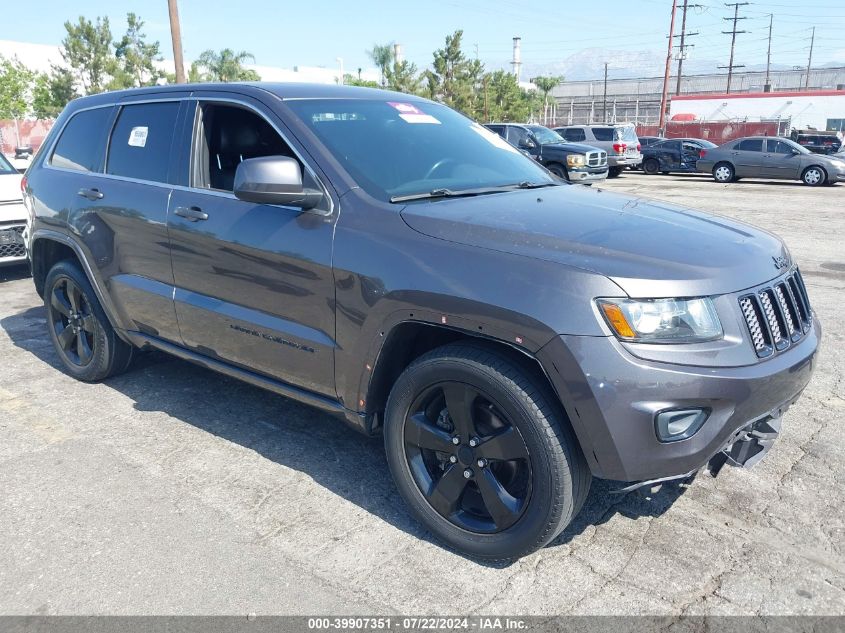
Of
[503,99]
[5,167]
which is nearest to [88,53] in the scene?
[503,99]

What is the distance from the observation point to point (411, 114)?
12.9 ft

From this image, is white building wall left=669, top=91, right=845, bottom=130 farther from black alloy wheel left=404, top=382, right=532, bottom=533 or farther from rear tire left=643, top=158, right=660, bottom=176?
black alloy wheel left=404, top=382, right=532, bottom=533

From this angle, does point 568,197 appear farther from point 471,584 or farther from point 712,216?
point 471,584

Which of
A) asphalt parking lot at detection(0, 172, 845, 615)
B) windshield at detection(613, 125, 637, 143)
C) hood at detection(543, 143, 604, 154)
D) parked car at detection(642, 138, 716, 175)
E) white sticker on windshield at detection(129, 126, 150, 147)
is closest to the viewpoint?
asphalt parking lot at detection(0, 172, 845, 615)

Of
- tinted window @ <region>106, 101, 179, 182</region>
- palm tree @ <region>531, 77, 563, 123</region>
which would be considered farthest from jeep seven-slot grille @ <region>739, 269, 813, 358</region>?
palm tree @ <region>531, 77, 563, 123</region>

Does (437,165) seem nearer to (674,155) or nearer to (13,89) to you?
(674,155)

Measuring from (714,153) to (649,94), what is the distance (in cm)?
5892

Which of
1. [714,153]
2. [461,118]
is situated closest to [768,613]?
[461,118]

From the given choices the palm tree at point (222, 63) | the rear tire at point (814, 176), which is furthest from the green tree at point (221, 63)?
the rear tire at point (814, 176)

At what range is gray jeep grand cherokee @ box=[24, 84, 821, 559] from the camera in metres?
2.46

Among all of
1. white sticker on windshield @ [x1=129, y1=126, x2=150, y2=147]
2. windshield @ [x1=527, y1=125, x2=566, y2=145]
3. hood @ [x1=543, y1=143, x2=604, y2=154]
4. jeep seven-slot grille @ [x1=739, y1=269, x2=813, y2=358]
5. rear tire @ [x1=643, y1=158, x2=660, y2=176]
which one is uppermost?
white sticker on windshield @ [x1=129, y1=126, x2=150, y2=147]

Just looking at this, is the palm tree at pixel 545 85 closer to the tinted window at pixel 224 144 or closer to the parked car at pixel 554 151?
the parked car at pixel 554 151

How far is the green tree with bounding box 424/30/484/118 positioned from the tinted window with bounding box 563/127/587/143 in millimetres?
19678

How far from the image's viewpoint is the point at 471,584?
276 centimetres
